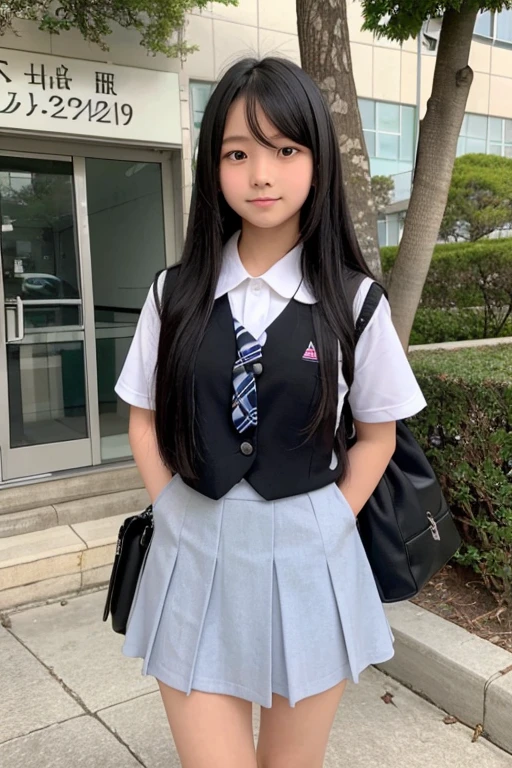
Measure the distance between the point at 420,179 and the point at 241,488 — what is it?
7.68 ft

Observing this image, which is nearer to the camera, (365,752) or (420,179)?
(365,752)

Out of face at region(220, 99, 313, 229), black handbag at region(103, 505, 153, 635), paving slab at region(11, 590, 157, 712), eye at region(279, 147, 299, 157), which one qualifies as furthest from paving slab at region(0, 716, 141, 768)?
eye at region(279, 147, 299, 157)

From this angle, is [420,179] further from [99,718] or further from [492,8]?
[99,718]

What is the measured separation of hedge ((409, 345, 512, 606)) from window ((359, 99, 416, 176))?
5.05 metres

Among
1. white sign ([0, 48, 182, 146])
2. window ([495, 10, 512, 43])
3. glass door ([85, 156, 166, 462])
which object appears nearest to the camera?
white sign ([0, 48, 182, 146])

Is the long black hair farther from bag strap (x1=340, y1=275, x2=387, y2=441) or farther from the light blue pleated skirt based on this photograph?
the light blue pleated skirt

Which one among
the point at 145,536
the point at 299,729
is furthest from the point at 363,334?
the point at 299,729

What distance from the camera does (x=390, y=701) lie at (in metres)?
2.59

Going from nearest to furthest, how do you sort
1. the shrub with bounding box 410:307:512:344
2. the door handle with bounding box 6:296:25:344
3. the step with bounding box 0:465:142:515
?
the step with bounding box 0:465:142:515 < the door handle with bounding box 6:296:25:344 < the shrub with bounding box 410:307:512:344

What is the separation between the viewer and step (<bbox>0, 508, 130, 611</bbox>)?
3453 mm

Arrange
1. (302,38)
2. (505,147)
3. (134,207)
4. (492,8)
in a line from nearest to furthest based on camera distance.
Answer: (302,38) → (492,8) → (134,207) → (505,147)

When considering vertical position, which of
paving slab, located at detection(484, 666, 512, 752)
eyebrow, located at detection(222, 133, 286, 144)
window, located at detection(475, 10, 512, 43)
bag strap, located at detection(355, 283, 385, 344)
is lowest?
paving slab, located at detection(484, 666, 512, 752)

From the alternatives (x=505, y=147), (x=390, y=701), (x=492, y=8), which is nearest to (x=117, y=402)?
(x=390, y=701)

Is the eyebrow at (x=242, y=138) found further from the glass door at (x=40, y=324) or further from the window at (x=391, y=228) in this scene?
the window at (x=391, y=228)
